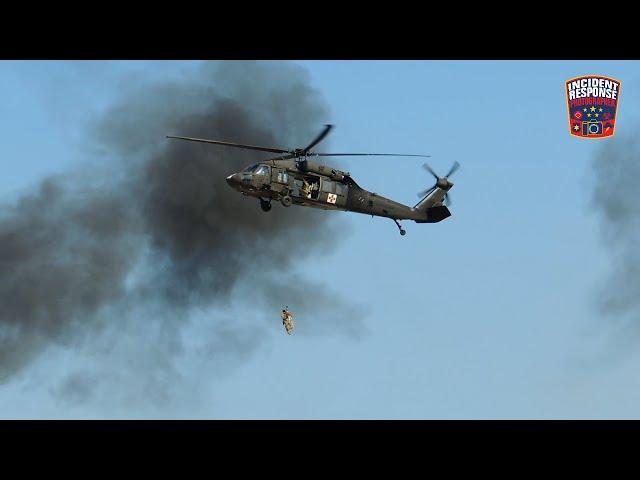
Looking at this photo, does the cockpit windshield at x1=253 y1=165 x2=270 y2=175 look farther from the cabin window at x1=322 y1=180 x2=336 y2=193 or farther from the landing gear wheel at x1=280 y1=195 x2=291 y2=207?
the cabin window at x1=322 y1=180 x2=336 y2=193

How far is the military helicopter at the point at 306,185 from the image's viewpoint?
62.6 meters

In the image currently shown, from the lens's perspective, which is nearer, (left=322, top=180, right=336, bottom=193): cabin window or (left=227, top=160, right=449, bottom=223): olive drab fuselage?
(left=227, top=160, right=449, bottom=223): olive drab fuselage

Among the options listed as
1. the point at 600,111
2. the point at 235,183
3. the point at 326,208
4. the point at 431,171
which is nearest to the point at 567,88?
the point at 600,111

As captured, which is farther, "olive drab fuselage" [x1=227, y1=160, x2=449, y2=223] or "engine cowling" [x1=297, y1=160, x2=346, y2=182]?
"engine cowling" [x1=297, y1=160, x2=346, y2=182]

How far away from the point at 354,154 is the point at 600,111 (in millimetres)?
17471

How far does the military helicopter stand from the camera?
205 ft

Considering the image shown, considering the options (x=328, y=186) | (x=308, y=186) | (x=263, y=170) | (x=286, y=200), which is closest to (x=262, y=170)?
(x=263, y=170)

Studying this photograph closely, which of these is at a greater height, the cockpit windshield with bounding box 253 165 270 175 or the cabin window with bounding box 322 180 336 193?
the cabin window with bounding box 322 180 336 193

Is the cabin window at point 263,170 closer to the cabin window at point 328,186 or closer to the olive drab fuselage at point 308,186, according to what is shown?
the olive drab fuselage at point 308,186

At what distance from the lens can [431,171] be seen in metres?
73.9

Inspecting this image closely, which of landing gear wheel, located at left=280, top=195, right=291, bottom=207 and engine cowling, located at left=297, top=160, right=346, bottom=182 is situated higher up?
engine cowling, located at left=297, top=160, right=346, bottom=182

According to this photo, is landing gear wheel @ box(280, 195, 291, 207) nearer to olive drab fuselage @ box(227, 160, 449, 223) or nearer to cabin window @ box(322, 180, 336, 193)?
olive drab fuselage @ box(227, 160, 449, 223)
